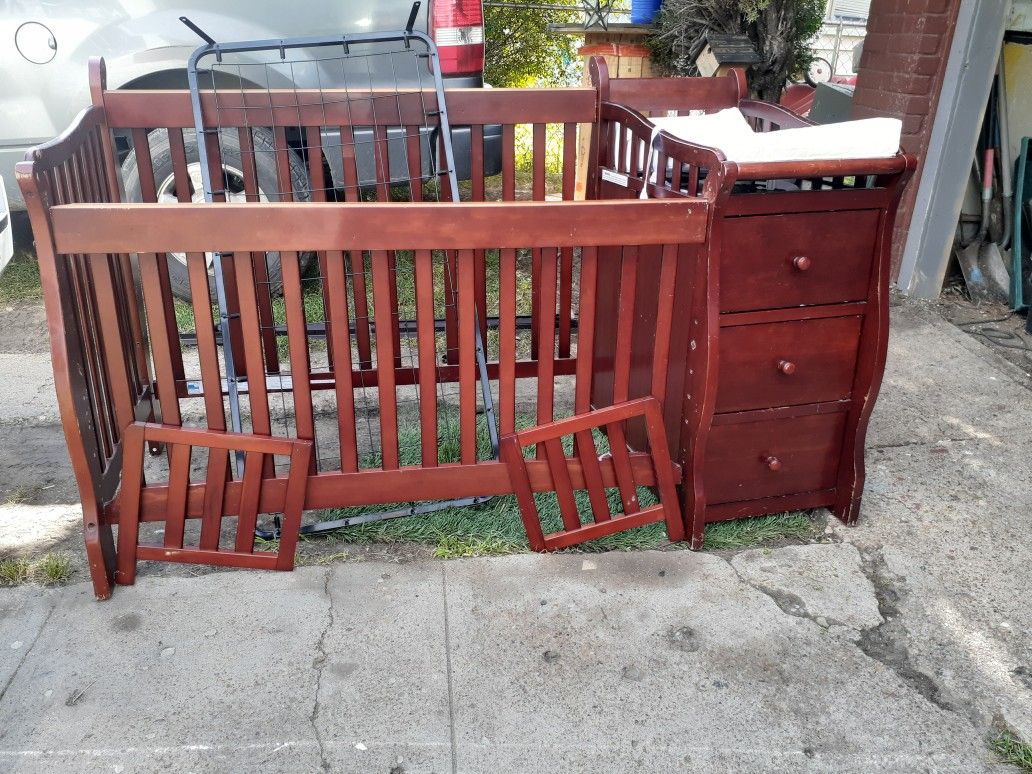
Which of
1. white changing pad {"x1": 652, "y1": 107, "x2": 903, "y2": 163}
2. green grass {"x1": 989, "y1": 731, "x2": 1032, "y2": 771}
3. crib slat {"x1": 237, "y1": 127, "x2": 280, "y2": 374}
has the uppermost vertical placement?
white changing pad {"x1": 652, "y1": 107, "x2": 903, "y2": 163}

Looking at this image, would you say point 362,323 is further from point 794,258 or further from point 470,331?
point 794,258

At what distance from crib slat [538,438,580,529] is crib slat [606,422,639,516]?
15cm

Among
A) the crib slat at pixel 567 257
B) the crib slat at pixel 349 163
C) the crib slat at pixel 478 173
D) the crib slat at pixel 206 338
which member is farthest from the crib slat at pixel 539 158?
the crib slat at pixel 206 338

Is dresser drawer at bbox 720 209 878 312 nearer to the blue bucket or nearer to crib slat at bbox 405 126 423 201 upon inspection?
crib slat at bbox 405 126 423 201

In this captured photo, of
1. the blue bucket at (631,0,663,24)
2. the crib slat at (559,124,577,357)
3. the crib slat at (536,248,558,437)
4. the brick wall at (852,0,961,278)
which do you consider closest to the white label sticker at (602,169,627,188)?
the crib slat at (559,124,577,357)

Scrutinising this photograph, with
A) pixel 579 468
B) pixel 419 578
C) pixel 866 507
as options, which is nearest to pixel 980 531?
pixel 866 507

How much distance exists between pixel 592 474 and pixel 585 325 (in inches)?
18.6

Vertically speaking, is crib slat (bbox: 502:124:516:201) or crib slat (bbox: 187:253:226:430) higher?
crib slat (bbox: 502:124:516:201)

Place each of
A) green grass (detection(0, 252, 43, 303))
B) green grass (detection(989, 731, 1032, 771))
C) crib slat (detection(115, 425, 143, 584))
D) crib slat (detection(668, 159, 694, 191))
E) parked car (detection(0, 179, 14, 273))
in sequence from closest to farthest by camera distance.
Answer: green grass (detection(989, 731, 1032, 771))
crib slat (detection(115, 425, 143, 584))
crib slat (detection(668, 159, 694, 191))
parked car (detection(0, 179, 14, 273))
green grass (detection(0, 252, 43, 303))

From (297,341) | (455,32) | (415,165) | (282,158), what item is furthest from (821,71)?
(297,341)

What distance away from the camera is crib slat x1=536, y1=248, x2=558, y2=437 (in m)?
2.42

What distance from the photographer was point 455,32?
429 centimetres

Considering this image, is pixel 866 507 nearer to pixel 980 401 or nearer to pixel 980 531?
pixel 980 531

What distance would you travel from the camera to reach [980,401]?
3.69 metres
